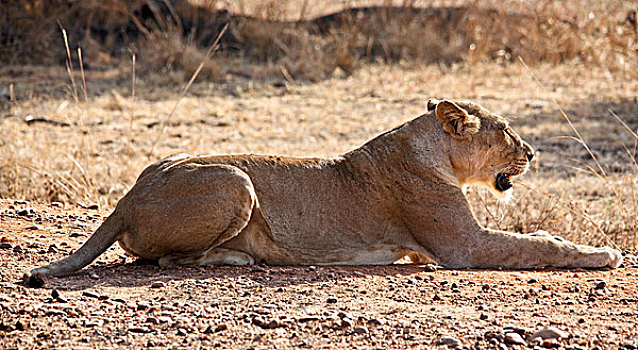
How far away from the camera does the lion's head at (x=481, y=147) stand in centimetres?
542

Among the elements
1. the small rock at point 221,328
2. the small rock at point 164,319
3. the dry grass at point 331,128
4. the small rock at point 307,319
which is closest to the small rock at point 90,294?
the small rock at point 164,319

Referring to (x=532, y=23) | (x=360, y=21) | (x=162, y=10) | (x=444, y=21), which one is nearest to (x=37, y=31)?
(x=162, y=10)

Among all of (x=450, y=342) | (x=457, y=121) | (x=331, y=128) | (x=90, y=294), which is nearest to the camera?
(x=450, y=342)

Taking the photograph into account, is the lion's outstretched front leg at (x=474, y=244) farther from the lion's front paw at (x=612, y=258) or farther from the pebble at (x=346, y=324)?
the pebble at (x=346, y=324)

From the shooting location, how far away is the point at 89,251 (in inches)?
189

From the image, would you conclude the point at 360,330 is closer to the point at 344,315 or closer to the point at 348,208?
the point at 344,315

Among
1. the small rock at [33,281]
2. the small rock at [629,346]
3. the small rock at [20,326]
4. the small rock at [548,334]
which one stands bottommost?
the small rock at [33,281]

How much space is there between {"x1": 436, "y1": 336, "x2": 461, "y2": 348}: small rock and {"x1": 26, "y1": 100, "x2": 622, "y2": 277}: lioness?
1393 millimetres

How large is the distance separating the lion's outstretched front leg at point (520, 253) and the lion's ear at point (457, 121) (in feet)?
2.18

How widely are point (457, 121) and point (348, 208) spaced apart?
0.89m

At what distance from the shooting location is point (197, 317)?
13.4ft

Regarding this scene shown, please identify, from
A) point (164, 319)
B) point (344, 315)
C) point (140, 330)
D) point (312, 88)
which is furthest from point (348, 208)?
point (312, 88)


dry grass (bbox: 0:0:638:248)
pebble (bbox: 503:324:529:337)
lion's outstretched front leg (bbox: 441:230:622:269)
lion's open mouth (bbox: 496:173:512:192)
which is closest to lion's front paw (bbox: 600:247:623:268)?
lion's outstretched front leg (bbox: 441:230:622:269)

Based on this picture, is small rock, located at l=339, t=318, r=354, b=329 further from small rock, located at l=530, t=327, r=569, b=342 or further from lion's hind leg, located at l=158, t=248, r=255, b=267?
lion's hind leg, located at l=158, t=248, r=255, b=267
